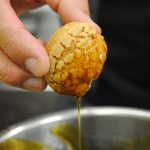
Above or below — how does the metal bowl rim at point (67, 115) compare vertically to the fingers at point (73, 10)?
below

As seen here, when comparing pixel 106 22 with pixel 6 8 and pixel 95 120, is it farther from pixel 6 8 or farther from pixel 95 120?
pixel 6 8

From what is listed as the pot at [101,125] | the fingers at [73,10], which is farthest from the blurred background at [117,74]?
the fingers at [73,10]

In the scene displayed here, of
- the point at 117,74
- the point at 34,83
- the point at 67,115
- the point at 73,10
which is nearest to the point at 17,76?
the point at 34,83

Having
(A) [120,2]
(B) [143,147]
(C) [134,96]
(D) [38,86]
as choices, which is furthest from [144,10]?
(D) [38,86]

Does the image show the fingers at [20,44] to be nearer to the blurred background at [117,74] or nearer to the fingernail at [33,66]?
the fingernail at [33,66]

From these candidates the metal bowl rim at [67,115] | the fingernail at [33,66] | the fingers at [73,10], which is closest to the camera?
the fingernail at [33,66]

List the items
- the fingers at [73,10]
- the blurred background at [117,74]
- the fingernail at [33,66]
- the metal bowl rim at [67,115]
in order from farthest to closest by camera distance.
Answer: the blurred background at [117,74] < the metal bowl rim at [67,115] < the fingers at [73,10] < the fingernail at [33,66]

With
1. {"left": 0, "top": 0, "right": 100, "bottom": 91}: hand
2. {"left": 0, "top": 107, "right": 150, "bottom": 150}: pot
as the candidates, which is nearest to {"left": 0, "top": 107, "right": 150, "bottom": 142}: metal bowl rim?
{"left": 0, "top": 107, "right": 150, "bottom": 150}: pot

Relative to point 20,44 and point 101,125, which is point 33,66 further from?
point 101,125
